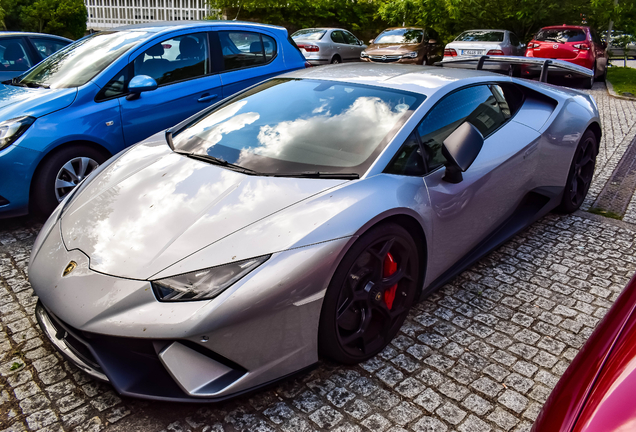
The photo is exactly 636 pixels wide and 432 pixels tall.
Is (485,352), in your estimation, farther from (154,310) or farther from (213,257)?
(154,310)

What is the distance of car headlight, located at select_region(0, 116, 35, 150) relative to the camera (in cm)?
382

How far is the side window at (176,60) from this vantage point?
15.6 ft

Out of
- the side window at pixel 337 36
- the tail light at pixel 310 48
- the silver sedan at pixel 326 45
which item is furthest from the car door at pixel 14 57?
the side window at pixel 337 36

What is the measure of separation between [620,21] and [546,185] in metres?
16.9

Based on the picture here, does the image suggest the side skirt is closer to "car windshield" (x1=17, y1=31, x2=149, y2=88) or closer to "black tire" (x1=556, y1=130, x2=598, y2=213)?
"black tire" (x1=556, y1=130, x2=598, y2=213)

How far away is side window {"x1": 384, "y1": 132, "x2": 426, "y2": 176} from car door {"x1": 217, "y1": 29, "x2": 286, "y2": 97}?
2949 millimetres

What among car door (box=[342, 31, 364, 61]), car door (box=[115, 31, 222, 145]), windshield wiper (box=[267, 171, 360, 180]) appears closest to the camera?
windshield wiper (box=[267, 171, 360, 180])

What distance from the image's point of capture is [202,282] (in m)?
2.08

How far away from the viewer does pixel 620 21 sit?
17.4 m

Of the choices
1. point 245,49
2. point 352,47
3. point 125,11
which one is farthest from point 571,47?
point 125,11

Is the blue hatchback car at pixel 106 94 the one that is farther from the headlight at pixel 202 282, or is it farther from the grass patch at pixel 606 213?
the grass patch at pixel 606 213

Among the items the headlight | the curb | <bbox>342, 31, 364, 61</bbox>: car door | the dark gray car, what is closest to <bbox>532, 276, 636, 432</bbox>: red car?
the headlight

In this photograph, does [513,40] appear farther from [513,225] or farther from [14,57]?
[513,225]

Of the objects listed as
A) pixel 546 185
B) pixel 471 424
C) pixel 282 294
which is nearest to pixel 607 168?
pixel 546 185
